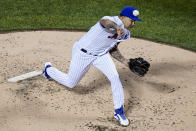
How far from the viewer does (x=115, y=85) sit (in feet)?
16.4

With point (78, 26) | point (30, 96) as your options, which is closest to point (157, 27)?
point (78, 26)

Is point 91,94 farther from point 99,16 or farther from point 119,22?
point 99,16

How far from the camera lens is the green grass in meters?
8.77

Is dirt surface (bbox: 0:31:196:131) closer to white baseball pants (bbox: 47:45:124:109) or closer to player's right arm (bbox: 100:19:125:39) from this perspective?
white baseball pants (bbox: 47:45:124:109)

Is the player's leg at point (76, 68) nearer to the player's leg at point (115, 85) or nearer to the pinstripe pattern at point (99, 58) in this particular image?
the pinstripe pattern at point (99, 58)

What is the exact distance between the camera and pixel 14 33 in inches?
326

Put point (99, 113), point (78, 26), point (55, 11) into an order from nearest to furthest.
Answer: point (99, 113)
point (78, 26)
point (55, 11)

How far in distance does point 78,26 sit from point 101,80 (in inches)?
115

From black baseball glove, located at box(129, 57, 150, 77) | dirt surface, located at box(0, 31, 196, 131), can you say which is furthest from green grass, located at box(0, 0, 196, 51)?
black baseball glove, located at box(129, 57, 150, 77)

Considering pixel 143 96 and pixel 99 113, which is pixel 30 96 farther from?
pixel 143 96

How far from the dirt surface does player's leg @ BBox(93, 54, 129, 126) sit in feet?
0.40

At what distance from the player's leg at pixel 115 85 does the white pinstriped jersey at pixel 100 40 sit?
0.14 metres

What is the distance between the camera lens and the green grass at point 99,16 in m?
8.77

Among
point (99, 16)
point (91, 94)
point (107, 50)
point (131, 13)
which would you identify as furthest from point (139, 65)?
point (99, 16)
